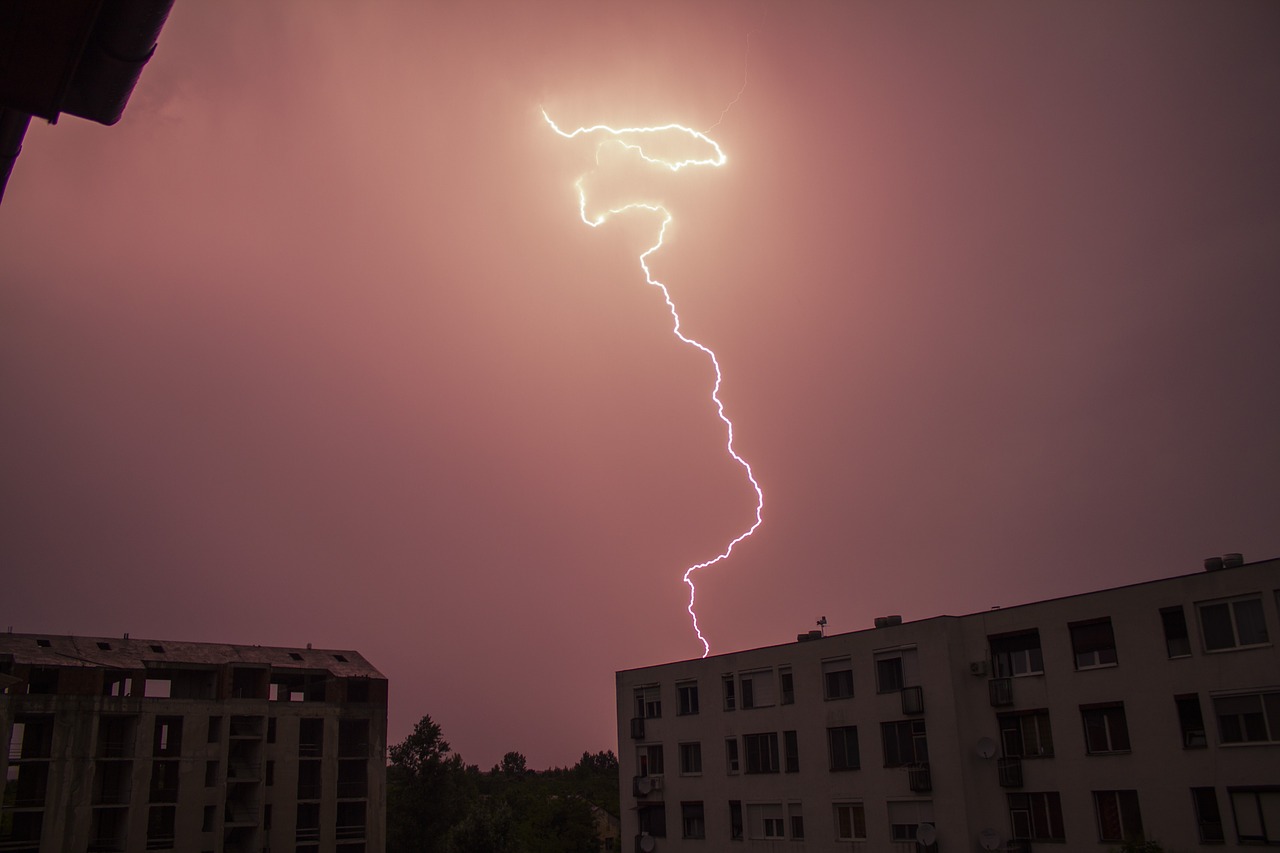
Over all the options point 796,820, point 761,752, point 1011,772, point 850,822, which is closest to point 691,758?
point 761,752

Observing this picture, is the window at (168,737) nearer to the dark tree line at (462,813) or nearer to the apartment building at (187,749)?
the apartment building at (187,749)

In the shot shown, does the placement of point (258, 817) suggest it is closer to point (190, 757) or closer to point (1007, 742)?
point (190, 757)

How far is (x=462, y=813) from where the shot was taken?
78.6 m

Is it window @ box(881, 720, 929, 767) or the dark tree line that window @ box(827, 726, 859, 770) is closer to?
window @ box(881, 720, 929, 767)

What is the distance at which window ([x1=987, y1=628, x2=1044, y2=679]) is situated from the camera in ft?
101

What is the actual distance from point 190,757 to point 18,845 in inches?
328

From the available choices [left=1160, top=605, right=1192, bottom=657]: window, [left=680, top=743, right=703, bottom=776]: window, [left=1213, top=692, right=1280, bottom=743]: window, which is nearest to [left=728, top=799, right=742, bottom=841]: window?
[left=680, top=743, right=703, bottom=776]: window

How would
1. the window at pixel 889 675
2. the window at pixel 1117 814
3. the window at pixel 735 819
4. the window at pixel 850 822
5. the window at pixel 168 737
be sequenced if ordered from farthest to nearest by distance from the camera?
the window at pixel 168 737
the window at pixel 735 819
the window at pixel 889 675
the window at pixel 850 822
the window at pixel 1117 814

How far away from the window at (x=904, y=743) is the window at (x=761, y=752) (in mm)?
4916

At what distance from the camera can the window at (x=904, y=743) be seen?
3244cm

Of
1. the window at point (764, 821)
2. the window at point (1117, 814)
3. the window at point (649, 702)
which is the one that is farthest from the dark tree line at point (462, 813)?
the window at point (1117, 814)

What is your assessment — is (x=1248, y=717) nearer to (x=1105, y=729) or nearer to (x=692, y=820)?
(x=1105, y=729)

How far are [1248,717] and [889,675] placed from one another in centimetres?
1117

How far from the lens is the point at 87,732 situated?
50781mm
